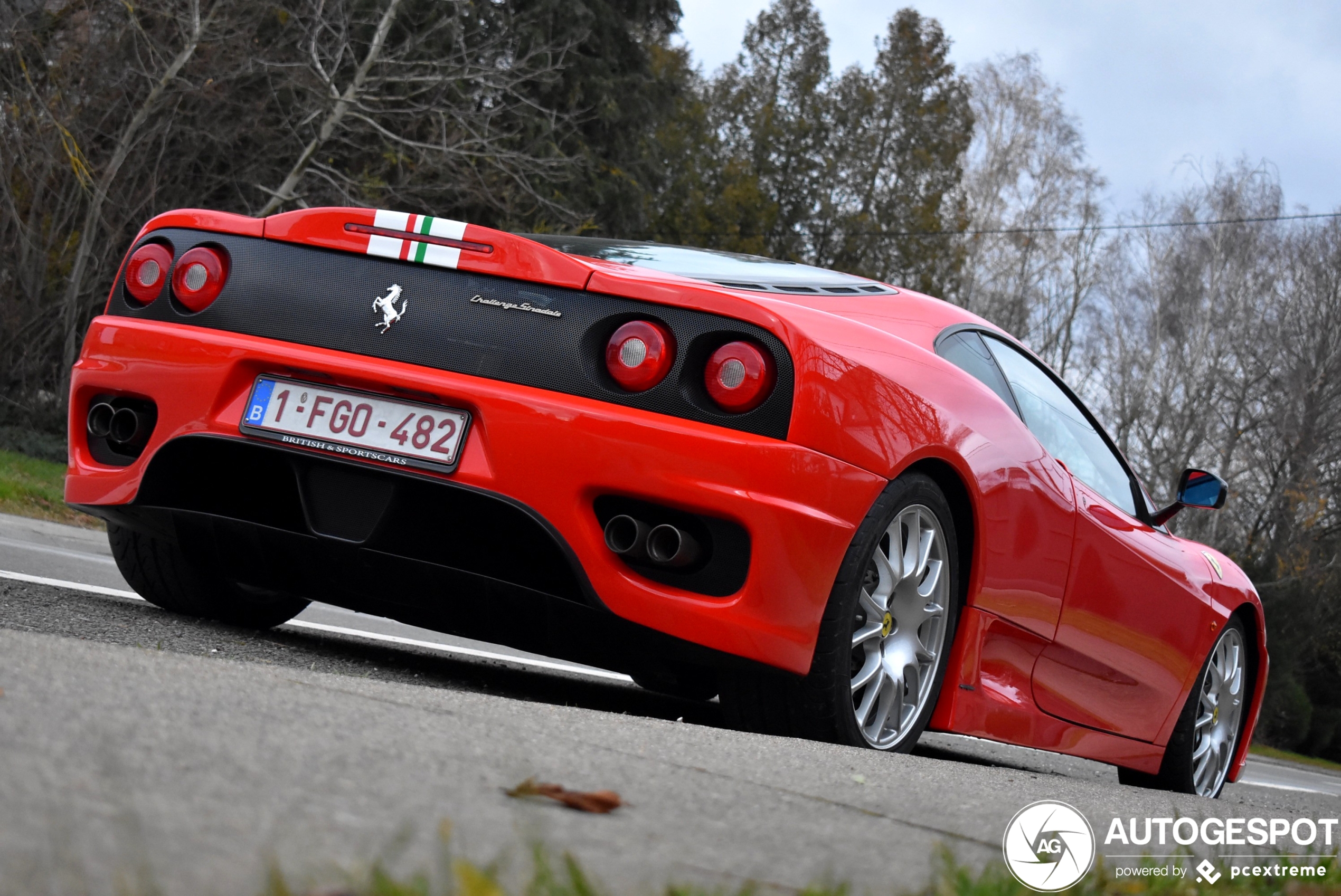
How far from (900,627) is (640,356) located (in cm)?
99

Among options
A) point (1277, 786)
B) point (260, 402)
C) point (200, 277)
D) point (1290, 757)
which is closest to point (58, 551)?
point (200, 277)

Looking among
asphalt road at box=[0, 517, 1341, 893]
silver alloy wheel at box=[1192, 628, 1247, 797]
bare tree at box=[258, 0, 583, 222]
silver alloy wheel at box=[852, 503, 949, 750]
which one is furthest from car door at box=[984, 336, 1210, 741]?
bare tree at box=[258, 0, 583, 222]

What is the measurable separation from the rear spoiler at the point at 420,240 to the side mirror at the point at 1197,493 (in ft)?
9.12

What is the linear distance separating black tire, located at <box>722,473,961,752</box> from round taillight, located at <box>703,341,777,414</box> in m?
0.40

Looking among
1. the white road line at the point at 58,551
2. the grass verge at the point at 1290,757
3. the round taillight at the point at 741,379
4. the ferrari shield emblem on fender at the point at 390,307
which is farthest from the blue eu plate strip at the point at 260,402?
the grass verge at the point at 1290,757

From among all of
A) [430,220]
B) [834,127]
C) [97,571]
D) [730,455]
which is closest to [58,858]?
[730,455]

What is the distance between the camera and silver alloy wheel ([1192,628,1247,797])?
526 cm

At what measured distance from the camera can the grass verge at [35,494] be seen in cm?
1040

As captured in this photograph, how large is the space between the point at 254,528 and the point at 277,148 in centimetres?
1471

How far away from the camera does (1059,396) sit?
15.7 ft

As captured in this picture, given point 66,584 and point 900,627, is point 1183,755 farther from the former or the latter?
point 66,584

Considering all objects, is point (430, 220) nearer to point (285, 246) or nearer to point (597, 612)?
point (285, 246)

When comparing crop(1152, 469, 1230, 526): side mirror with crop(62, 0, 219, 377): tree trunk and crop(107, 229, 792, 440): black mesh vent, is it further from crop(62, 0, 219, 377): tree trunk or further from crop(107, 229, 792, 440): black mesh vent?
crop(62, 0, 219, 377): tree trunk

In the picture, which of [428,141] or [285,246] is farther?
[428,141]
